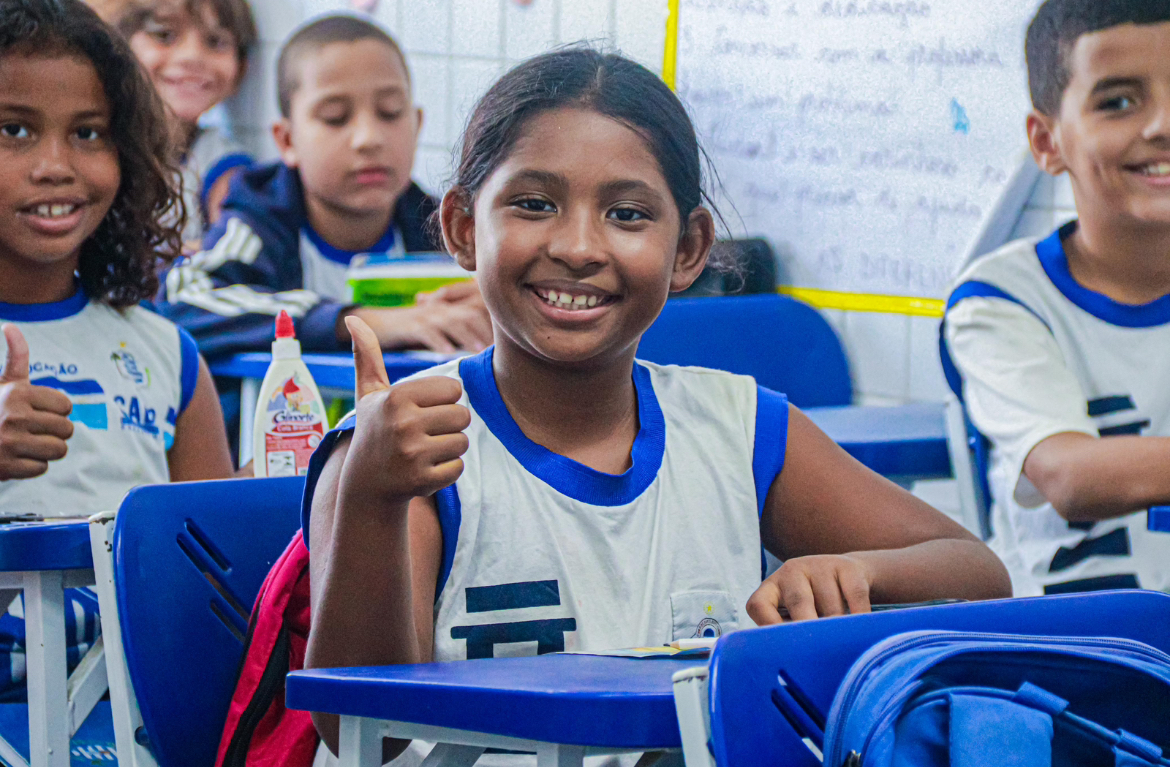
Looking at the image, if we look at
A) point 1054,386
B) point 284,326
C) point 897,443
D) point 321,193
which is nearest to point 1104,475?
point 1054,386

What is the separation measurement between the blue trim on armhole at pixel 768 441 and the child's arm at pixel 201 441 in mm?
970

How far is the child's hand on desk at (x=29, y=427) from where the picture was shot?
A: 1.67 m

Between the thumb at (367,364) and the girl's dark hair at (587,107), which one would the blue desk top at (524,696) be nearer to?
the thumb at (367,364)

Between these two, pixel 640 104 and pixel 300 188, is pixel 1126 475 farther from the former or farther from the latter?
pixel 300 188

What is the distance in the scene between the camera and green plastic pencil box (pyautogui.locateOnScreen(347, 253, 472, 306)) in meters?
2.84

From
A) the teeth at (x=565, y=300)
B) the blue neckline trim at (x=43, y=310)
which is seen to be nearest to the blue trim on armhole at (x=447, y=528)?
the teeth at (x=565, y=300)

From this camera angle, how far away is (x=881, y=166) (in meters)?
3.14

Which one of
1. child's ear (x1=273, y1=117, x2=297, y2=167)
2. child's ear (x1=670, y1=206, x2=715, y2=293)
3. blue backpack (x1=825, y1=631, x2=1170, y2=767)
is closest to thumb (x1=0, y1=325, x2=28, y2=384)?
child's ear (x1=670, y1=206, x2=715, y2=293)

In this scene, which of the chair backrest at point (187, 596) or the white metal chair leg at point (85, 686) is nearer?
the chair backrest at point (187, 596)

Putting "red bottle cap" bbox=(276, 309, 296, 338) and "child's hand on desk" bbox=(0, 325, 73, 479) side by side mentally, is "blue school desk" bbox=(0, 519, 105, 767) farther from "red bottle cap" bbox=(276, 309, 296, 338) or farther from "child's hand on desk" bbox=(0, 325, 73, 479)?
"red bottle cap" bbox=(276, 309, 296, 338)

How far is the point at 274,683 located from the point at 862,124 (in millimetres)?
2282

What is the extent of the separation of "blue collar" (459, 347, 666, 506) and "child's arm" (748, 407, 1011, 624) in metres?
0.17

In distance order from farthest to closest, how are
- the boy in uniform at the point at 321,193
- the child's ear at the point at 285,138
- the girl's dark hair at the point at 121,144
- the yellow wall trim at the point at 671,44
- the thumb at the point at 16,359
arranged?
the yellow wall trim at the point at 671,44 → the child's ear at the point at 285,138 → the boy in uniform at the point at 321,193 → the girl's dark hair at the point at 121,144 → the thumb at the point at 16,359

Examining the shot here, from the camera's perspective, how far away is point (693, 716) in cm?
85
